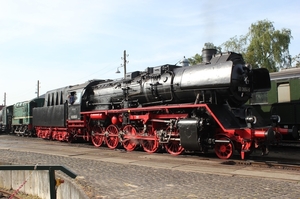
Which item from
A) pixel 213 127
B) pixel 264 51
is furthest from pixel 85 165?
pixel 264 51

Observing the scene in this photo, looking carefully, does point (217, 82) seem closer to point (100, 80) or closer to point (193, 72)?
point (193, 72)

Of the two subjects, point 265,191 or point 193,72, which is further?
point 193,72

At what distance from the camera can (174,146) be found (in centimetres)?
1190

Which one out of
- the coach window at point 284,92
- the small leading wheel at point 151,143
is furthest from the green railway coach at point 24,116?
the coach window at point 284,92

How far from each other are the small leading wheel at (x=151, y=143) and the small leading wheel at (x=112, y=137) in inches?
69.0

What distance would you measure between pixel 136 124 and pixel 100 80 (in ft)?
17.3

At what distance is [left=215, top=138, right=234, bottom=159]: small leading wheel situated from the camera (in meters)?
9.99

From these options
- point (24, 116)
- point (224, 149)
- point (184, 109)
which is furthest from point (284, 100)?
point (24, 116)

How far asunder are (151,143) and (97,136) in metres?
3.97

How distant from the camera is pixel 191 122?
33.7 ft

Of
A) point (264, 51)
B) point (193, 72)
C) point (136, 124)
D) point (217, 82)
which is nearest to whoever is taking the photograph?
point (217, 82)

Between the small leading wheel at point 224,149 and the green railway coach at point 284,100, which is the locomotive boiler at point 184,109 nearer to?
the small leading wheel at point 224,149

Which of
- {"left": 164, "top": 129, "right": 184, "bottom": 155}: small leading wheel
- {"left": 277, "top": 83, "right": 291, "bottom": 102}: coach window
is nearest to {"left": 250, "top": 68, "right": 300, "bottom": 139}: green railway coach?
{"left": 277, "top": 83, "right": 291, "bottom": 102}: coach window

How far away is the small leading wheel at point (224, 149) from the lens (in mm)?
9992
